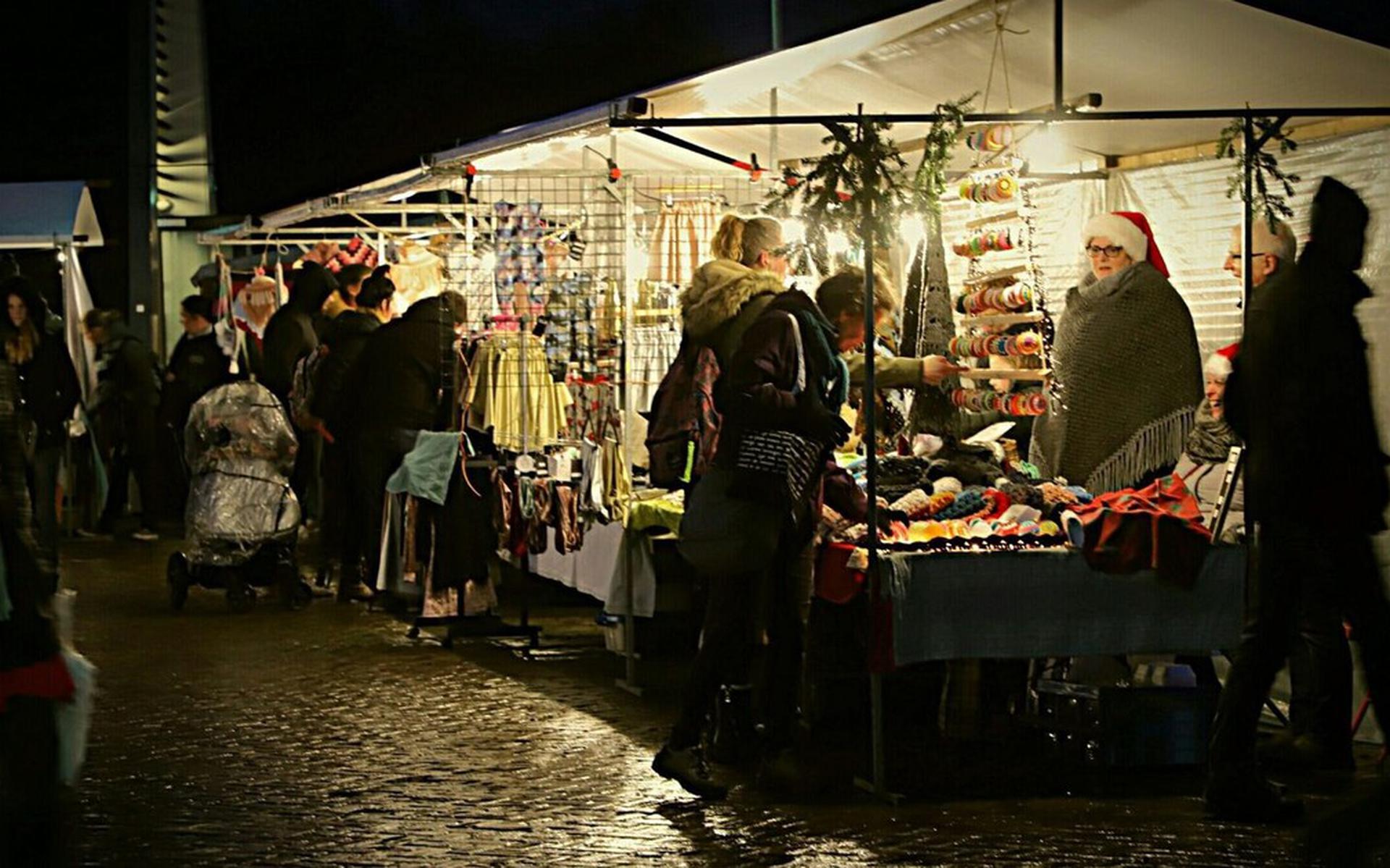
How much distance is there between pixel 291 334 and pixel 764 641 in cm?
896

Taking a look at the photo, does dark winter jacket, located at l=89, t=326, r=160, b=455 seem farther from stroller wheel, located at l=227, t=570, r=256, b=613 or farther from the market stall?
the market stall

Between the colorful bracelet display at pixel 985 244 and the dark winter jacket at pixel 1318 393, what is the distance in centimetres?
195

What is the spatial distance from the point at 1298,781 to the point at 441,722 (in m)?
3.54

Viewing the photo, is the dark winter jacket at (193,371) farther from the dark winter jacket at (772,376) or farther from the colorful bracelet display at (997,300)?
the dark winter jacket at (772,376)

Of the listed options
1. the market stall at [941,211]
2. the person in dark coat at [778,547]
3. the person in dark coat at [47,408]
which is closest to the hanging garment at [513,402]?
the market stall at [941,211]

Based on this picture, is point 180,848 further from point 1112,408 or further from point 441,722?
point 1112,408

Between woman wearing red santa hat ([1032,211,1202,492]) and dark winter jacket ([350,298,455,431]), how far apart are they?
443 cm

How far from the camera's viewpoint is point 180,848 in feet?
22.2

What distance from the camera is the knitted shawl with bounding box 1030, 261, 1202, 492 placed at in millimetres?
8641

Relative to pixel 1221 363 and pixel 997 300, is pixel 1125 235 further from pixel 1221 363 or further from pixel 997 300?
pixel 1221 363

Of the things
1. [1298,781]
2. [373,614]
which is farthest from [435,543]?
[1298,781]

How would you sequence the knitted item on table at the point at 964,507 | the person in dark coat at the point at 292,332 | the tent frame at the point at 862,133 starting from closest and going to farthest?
the tent frame at the point at 862,133 → the knitted item on table at the point at 964,507 → the person in dark coat at the point at 292,332

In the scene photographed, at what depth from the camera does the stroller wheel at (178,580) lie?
1284cm


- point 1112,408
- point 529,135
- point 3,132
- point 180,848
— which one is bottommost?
point 180,848
